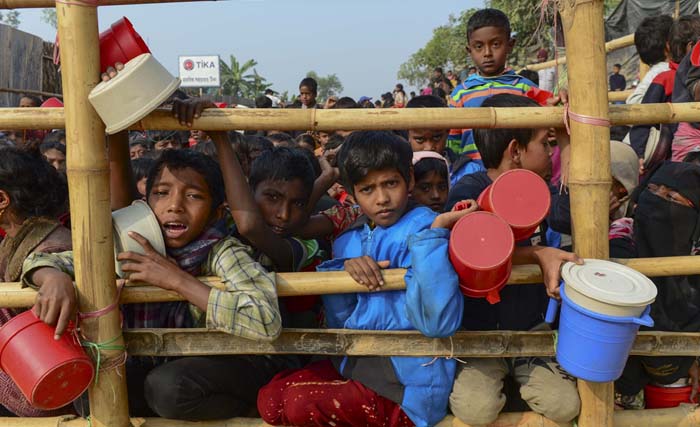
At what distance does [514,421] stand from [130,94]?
165cm

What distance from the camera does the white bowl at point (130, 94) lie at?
158 cm

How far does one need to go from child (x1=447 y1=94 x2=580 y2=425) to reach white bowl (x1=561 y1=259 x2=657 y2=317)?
0.23ft

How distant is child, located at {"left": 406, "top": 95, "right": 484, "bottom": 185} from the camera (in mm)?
2896

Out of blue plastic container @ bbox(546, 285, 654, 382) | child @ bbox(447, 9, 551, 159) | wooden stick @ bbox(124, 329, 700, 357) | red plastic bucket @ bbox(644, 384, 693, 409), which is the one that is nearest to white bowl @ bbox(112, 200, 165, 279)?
wooden stick @ bbox(124, 329, 700, 357)

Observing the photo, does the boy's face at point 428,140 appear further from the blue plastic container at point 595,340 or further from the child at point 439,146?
the blue plastic container at point 595,340

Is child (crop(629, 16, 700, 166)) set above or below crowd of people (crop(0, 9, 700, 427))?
above

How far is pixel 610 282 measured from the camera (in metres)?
1.58

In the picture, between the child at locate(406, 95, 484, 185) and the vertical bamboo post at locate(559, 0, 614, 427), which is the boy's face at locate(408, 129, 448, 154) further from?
the vertical bamboo post at locate(559, 0, 614, 427)

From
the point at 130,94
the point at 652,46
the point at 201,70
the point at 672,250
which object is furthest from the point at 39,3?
the point at 201,70

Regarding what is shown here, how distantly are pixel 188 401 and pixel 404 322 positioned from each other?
2.59 ft

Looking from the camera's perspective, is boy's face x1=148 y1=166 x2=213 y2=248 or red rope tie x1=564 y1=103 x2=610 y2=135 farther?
boy's face x1=148 y1=166 x2=213 y2=248

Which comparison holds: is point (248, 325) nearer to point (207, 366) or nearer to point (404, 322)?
point (207, 366)

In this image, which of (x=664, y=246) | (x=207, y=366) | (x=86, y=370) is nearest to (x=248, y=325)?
(x=207, y=366)

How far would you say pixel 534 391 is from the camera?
1.84 meters
